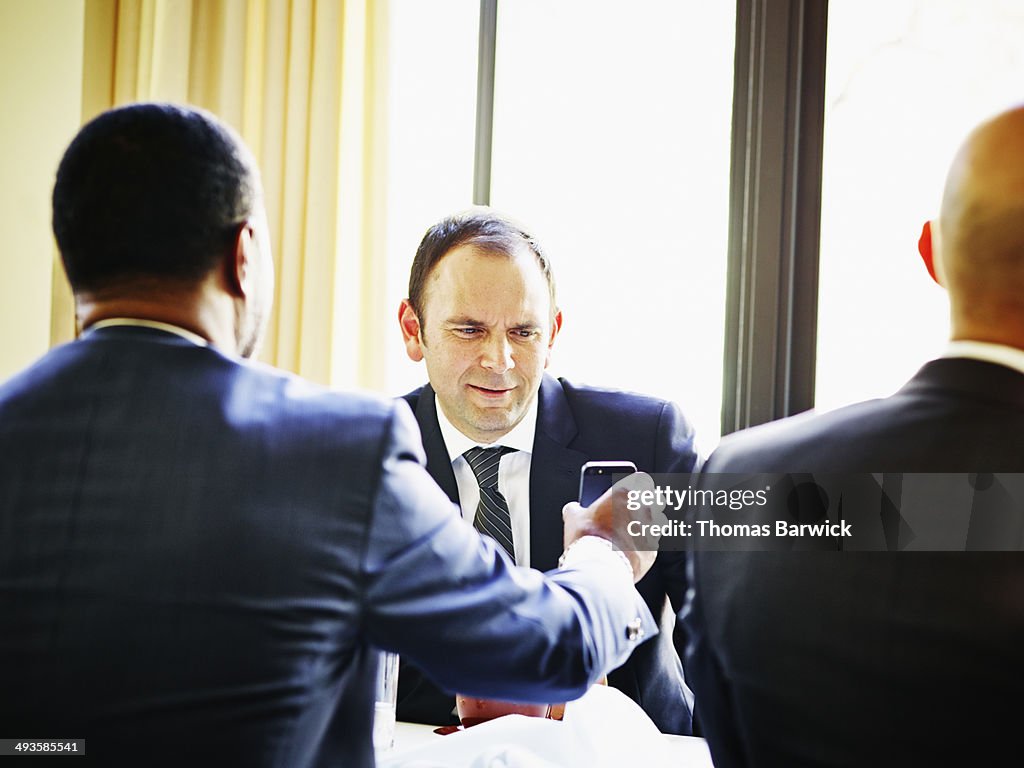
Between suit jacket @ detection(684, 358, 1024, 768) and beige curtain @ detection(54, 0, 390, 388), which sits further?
beige curtain @ detection(54, 0, 390, 388)

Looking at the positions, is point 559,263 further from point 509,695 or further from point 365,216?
point 509,695

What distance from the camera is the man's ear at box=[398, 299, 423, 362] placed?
2.33 metres

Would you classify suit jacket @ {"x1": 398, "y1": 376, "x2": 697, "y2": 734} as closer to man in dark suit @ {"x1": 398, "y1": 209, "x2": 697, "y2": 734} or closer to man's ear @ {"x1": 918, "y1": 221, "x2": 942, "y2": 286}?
man in dark suit @ {"x1": 398, "y1": 209, "x2": 697, "y2": 734}

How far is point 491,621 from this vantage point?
1.06m

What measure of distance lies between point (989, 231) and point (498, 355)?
1297mm

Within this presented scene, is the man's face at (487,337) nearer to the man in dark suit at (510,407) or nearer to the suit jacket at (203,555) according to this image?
the man in dark suit at (510,407)

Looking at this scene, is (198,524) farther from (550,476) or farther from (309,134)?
(309,134)

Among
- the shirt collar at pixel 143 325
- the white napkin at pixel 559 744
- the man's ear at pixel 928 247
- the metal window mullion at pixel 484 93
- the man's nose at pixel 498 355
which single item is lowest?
the white napkin at pixel 559 744

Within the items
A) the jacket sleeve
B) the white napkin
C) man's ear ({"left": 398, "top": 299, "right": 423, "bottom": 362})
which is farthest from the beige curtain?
the jacket sleeve

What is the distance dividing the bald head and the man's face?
124cm

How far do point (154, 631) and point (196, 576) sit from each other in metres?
0.06

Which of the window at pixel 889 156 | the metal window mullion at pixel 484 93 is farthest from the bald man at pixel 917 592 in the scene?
the metal window mullion at pixel 484 93

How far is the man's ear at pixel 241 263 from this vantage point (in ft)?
3.52

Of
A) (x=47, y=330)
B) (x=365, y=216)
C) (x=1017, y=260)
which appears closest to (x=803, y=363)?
(x=365, y=216)
